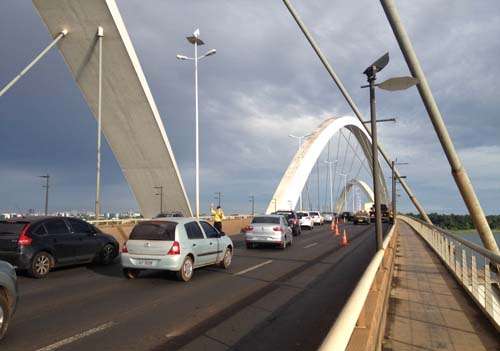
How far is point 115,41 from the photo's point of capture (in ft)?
146

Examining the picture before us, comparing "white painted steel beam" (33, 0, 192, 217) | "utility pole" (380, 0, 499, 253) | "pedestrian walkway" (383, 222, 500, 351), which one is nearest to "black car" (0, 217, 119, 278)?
"pedestrian walkway" (383, 222, 500, 351)

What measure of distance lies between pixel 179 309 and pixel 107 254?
7142 mm

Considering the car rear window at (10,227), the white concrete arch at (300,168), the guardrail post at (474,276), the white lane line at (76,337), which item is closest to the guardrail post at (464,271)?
the guardrail post at (474,276)

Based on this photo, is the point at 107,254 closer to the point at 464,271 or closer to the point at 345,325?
the point at 464,271

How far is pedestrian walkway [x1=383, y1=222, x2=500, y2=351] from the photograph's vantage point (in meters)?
Answer: 6.24

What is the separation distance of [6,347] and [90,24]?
1679 inches

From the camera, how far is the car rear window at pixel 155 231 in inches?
453

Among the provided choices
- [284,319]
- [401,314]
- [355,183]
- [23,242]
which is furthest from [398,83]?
[355,183]

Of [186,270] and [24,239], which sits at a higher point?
[24,239]

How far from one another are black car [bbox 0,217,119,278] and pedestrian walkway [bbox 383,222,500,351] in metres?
8.71

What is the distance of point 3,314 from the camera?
6316 mm

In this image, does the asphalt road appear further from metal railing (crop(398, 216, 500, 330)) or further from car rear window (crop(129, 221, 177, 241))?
metal railing (crop(398, 216, 500, 330))

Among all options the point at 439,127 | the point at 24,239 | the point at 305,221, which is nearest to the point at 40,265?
the point at 24,239

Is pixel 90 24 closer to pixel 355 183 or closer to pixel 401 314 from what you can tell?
pixel 401 314
